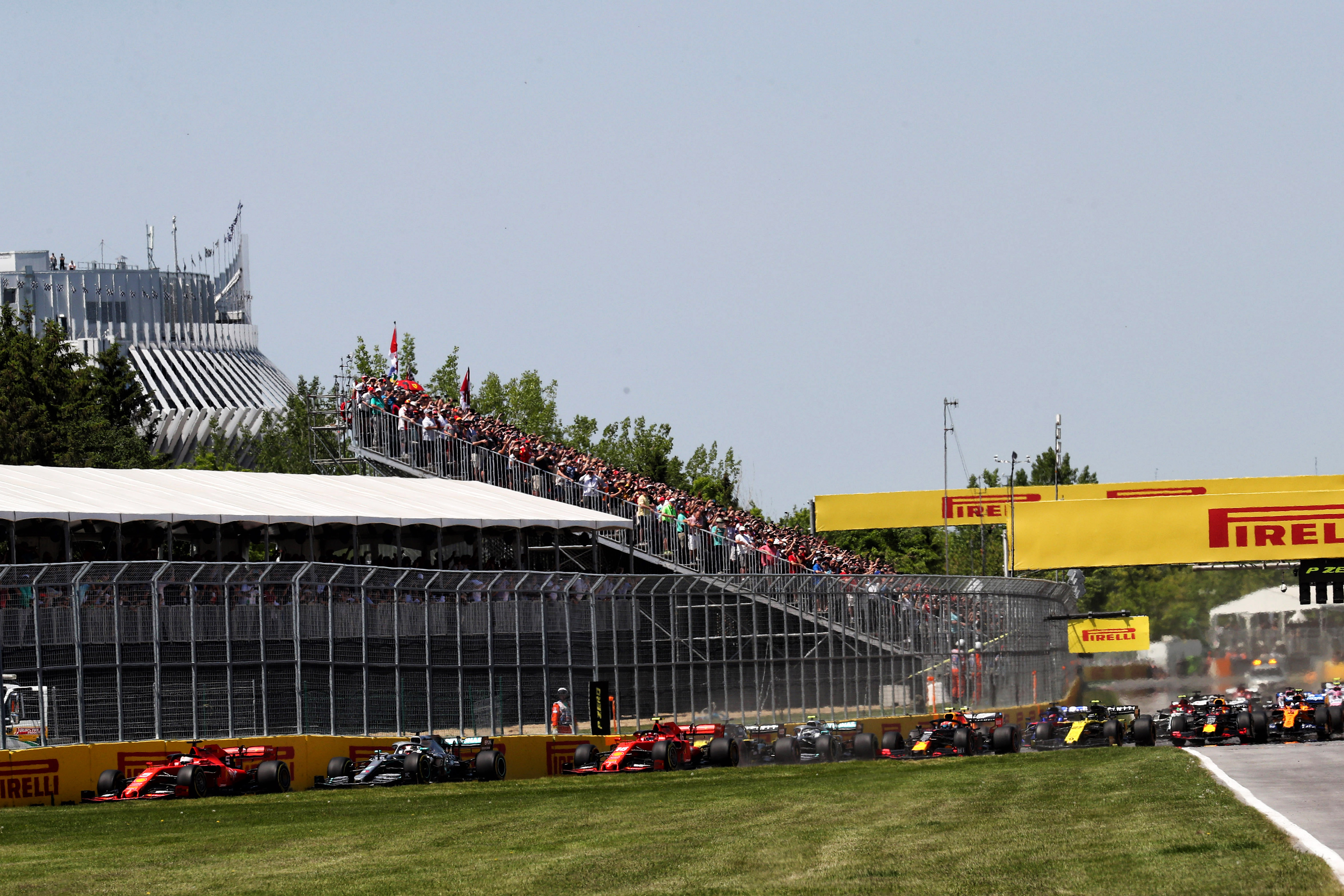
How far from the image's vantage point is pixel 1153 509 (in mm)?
42438

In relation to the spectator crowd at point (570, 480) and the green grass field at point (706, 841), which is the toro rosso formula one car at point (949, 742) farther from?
the spectator crowd at point (570, 480)

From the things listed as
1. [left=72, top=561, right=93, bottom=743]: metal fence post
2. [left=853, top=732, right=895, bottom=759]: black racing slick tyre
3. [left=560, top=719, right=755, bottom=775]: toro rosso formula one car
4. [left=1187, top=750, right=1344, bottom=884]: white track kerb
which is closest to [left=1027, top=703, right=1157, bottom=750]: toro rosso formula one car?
[left=853, top=732, right=895, bottom=759]: black racing slick tyre

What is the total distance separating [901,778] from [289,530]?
18260mm

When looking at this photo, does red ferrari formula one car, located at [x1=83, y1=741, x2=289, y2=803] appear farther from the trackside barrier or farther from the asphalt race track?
the asphalt race track

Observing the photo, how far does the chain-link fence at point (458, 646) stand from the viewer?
80.7 feet

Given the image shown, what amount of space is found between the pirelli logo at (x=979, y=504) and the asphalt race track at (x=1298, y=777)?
101ft

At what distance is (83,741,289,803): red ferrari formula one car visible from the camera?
2350 cm

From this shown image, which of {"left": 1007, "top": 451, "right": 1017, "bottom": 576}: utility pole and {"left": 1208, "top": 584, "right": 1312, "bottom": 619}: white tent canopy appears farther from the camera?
{"left": 1208, "top": 584, "right": 1312, "bottom": 619}: white tent canopy

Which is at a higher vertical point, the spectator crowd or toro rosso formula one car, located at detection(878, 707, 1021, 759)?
the spectator crowd

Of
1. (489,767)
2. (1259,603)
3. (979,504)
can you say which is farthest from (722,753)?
(1259,603)

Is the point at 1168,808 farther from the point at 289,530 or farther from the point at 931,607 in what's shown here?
the point at 289,530

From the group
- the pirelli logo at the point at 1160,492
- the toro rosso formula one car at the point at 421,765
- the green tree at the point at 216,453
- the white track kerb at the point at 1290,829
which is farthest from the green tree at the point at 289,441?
the white track kerb at the point at 1290,829

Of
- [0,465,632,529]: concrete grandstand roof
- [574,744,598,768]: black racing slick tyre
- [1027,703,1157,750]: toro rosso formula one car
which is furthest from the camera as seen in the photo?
[0,465,632,529]: concrete grandstand roof

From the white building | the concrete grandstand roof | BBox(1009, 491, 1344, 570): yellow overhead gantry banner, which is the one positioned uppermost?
the white building
